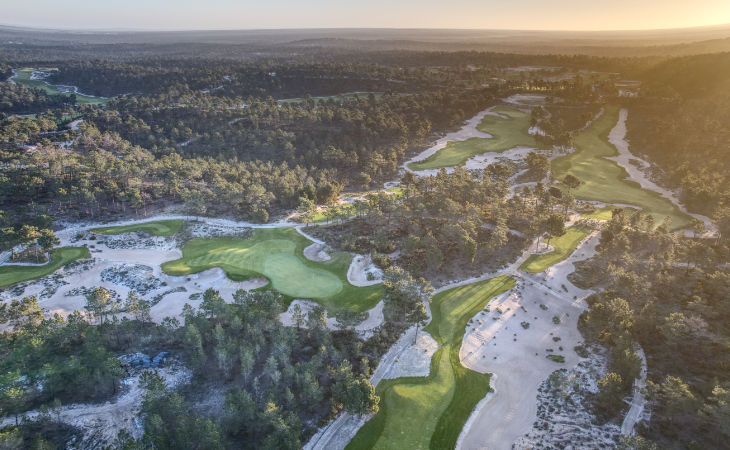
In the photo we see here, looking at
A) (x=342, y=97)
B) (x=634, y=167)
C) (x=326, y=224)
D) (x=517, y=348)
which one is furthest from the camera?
(x=342, y=97)

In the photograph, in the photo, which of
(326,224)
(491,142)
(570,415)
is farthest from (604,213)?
(326,224)

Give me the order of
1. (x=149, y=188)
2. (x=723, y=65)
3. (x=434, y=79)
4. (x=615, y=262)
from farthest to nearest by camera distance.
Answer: (x=434, y=79), (x=723, y=65), (x=149, y=188), (x=615, y=262)

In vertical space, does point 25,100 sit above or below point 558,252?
above

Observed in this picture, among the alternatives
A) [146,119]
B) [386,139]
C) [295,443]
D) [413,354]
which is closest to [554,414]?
[413,354]

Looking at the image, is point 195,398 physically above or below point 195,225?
below

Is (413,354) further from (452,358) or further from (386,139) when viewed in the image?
(386,139)

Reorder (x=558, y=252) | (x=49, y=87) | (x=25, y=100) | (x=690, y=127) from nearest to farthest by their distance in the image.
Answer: (x=558, y=252) → (x=690, y=127) → (x=25, y=100) → (x=49, y=87)

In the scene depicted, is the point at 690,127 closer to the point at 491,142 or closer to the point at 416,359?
the point at 491,142
